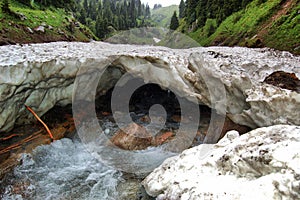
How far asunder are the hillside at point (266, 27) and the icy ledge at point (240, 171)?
1002cm

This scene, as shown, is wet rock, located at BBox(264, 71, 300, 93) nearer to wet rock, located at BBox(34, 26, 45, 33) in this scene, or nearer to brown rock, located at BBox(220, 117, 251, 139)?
brown rock, located at BBox(220, 117, 251, 139)

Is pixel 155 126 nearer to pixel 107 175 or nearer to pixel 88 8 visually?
pixel 107 175

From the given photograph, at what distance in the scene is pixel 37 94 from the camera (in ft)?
26.9

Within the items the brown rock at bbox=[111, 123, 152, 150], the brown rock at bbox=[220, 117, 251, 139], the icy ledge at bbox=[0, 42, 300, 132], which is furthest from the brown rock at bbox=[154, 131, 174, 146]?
the brown rock at bbox=[220, 117, 251, 139]

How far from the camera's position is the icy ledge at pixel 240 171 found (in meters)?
3.31

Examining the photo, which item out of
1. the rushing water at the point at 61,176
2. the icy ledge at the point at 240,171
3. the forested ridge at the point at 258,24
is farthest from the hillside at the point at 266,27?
the rushing water at the point at 61,176

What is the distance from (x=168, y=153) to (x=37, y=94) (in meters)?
5.49

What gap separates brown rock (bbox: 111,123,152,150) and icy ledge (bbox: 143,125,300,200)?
8.41 ft

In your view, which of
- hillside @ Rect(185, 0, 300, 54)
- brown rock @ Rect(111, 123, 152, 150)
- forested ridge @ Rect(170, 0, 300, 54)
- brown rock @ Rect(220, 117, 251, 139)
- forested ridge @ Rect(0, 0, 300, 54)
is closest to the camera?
brown rock @ Rect(220, 117, 251, 139)

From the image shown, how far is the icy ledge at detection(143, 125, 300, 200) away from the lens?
3.31 m

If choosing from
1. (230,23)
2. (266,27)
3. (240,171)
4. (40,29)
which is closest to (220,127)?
(240,171)

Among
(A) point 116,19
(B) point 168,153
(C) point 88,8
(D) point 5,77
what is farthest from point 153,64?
(C) point 88,8

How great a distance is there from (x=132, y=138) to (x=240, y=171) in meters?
5.00

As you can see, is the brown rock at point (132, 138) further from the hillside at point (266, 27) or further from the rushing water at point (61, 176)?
the hillside at point (266, 27)
